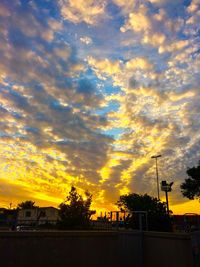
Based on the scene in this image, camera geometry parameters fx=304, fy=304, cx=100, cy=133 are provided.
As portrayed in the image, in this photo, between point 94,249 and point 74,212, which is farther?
point 74,212

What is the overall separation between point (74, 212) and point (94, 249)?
2797 cm

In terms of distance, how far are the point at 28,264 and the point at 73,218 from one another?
28499mm

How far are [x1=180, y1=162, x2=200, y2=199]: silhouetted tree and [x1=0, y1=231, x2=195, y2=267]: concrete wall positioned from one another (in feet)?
112

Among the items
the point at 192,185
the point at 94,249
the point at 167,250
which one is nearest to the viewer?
the point at 167,250

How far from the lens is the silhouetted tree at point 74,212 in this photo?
3722 centimetres

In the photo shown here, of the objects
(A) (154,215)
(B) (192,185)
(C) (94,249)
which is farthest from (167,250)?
(B) (192,185)

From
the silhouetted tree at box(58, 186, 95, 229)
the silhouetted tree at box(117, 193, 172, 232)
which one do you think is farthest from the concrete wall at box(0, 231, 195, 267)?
the silhouetted tree at box(58, 186, 95, 229)

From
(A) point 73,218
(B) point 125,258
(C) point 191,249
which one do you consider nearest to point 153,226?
(A) point 73,218

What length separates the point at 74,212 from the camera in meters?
39.5

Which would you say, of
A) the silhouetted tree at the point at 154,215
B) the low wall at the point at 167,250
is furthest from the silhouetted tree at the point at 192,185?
the low wall at the point at 167,250

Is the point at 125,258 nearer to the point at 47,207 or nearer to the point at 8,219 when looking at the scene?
the point at 8,219

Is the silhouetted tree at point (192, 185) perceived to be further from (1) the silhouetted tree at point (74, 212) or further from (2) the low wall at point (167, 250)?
(2) the low wall at point (167, 250)

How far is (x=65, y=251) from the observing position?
11477 mm

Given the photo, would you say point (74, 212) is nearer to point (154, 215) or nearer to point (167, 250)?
point (154, 215)
